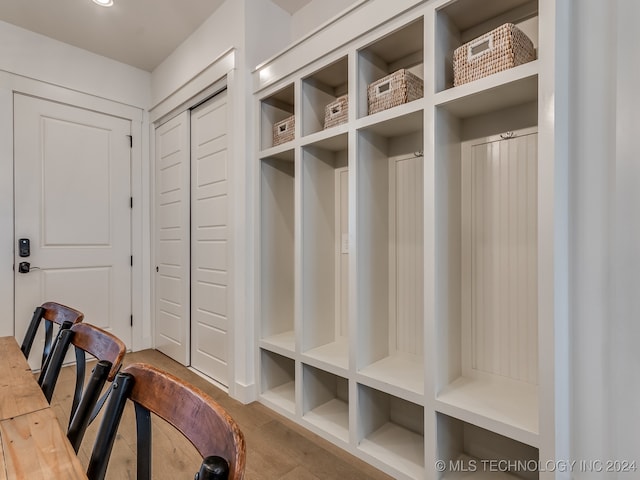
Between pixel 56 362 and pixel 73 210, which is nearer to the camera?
pixel 56 362

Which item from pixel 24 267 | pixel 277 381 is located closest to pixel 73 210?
pixel 24 267

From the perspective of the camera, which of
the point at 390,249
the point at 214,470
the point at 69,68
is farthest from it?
the point at 69,68

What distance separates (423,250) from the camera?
5.95ft

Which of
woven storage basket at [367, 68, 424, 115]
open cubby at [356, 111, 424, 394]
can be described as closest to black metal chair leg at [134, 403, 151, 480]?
open cubby at [356, 111, 424, 394]

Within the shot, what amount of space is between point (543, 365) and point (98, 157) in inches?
145

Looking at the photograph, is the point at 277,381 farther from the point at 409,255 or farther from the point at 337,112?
the point at 337,112

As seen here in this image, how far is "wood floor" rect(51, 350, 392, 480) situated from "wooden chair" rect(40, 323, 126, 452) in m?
0.80

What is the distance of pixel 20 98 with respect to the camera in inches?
112

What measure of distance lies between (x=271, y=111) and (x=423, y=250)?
59.6 inches

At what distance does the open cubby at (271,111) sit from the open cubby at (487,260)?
125cm

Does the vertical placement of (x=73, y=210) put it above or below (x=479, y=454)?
above

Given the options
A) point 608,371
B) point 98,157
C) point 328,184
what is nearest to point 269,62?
point 328,184

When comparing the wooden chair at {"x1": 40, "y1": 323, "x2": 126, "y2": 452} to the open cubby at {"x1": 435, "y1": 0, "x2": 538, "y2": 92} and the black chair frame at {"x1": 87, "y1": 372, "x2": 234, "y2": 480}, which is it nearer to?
the black chair frame at {"x1": 87, "y1": 372, "x2": 234, "y2": 480}

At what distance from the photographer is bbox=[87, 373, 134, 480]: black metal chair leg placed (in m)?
0.75
